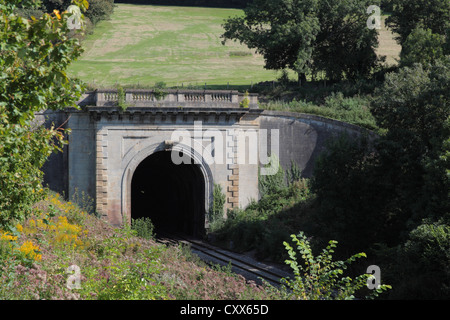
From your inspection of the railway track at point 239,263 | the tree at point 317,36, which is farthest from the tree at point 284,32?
the railway track at point 239,263

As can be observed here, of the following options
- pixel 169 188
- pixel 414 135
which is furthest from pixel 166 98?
pixel 414 135

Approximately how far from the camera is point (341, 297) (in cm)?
1334

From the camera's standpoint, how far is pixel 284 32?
156ft

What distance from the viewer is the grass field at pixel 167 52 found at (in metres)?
61.4

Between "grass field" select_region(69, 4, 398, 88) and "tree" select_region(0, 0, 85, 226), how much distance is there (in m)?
40.0

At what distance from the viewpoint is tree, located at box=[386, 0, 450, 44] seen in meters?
46.2

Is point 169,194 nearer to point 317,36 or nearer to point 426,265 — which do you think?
point 317,36

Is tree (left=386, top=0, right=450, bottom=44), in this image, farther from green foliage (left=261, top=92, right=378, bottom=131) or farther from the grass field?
the grass field

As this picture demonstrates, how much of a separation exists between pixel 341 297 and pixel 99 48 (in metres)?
63.2

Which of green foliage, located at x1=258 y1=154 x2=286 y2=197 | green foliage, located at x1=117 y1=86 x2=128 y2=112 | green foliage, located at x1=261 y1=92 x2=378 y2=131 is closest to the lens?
green foliage, located at x1=117 y1=86 x2=128 y2=112

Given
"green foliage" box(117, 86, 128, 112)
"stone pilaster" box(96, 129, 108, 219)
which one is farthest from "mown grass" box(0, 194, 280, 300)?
"green foliage" box(117, 86, 128, 112)
